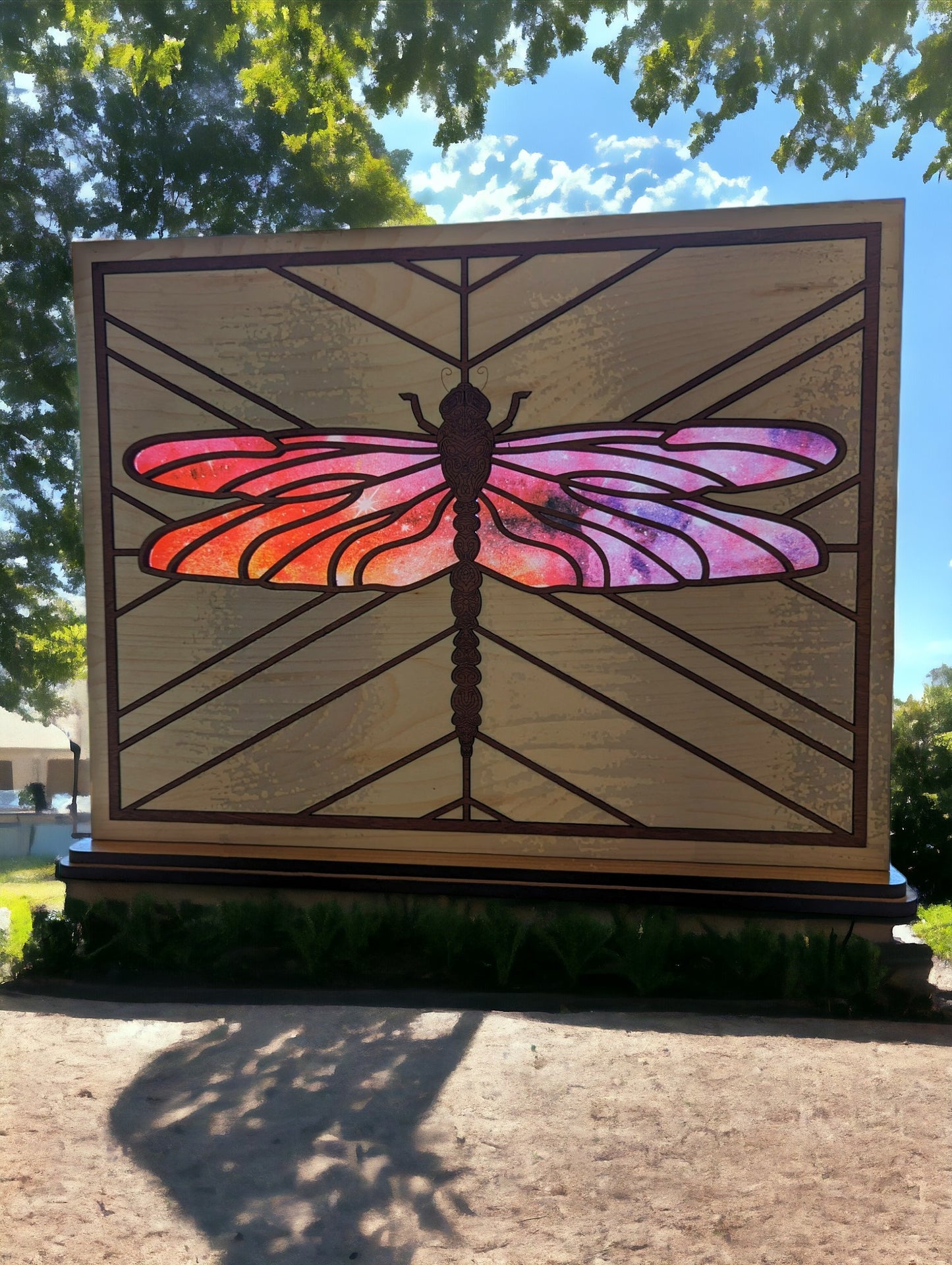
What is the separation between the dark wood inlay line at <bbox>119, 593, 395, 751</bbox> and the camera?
5.27 meters

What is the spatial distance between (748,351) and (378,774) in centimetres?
306

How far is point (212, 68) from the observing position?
1017cm

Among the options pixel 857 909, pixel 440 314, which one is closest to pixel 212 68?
pixel 440 314

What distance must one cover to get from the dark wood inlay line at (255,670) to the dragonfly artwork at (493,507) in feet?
0.50

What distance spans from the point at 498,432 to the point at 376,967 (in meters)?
3.00

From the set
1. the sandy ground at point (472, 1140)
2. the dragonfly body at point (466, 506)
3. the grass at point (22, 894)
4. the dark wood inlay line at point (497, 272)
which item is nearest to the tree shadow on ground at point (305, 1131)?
the sandy ground at point (472, 1140)

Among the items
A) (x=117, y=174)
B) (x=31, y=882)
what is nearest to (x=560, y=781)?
(x=117, y=174)

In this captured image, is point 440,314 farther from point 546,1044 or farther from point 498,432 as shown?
point 546,1044

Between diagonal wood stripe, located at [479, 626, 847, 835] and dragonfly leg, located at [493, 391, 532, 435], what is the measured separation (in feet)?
3.60

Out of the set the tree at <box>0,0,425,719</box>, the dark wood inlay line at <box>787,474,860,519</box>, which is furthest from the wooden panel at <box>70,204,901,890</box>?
the tree at <box>0,0,425,719</box>

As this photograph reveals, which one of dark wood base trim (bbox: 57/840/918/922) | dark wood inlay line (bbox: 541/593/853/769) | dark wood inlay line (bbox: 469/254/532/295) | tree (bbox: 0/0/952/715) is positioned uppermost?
tree (bbox: 0/0/952/715)

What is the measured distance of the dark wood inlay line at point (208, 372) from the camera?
528cm

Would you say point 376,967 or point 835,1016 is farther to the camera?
point 376,967

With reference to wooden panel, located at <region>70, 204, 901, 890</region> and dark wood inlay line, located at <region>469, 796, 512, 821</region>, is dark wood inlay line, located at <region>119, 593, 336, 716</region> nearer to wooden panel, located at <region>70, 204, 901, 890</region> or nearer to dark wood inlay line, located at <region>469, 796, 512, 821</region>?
wooden panel, located at <region>70, 204, 901, 890</region>
